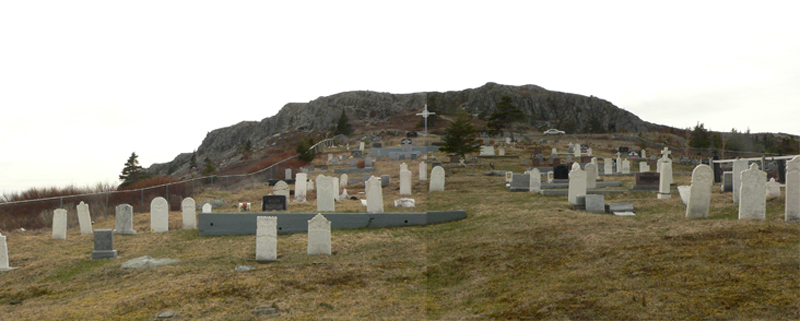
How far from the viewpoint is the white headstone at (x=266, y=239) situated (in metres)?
11.6

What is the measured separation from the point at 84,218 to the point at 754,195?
59.7ft

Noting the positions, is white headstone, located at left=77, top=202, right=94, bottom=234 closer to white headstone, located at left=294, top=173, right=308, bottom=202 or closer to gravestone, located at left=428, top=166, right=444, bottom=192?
white headstone, located at left=294, top=173, right=308, bottom=202

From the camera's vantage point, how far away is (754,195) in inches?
421

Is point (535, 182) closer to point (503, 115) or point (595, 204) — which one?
point (595, 204)

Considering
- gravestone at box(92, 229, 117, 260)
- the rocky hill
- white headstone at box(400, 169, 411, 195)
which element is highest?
the rocky hill

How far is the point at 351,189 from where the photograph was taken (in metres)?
26.7

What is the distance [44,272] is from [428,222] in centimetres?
920

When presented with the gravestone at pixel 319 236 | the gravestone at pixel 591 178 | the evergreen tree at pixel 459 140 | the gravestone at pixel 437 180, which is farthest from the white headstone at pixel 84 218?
the evergreen tree at pixel 459 140

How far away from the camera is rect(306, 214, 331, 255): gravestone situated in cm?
1201

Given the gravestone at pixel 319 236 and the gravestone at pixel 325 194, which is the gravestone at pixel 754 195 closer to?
the gravestone at pixel 319 236

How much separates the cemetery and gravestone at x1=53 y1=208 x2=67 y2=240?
6 cm

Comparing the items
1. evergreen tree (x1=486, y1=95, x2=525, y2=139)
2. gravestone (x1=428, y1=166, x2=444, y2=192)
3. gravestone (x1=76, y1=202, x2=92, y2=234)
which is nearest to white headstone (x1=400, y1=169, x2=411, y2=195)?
gravestone (x1=428, y1=166, x2=444, y2=192)

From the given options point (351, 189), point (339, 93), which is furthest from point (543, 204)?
point (339, 93)

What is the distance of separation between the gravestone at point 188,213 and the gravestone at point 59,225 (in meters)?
3.39
